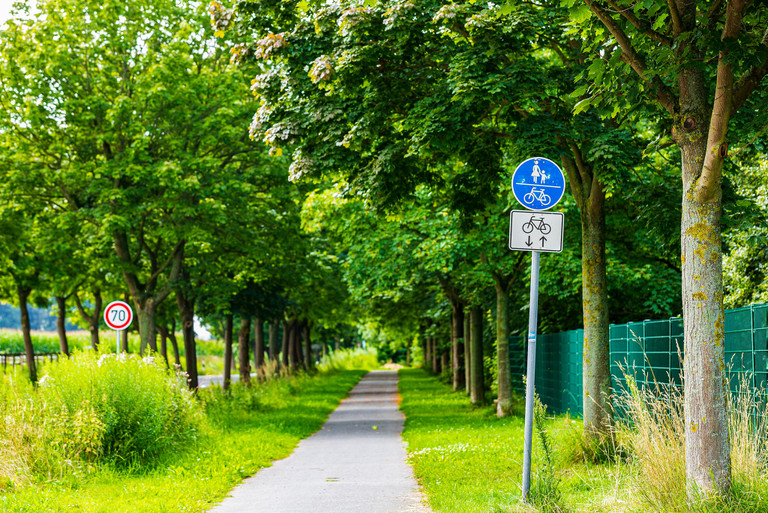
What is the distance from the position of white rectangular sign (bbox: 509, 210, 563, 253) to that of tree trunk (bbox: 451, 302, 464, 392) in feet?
64.7

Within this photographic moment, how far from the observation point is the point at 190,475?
1084 cm

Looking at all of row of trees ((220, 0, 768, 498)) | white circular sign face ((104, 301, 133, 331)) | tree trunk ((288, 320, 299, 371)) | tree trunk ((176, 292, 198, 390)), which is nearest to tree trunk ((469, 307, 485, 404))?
tree trunk ((176, 292, 198, 390))

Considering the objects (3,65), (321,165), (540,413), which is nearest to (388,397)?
(3,65)

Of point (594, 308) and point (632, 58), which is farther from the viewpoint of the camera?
point (594, 308)

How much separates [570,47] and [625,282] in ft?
26.4

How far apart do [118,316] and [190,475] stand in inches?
275

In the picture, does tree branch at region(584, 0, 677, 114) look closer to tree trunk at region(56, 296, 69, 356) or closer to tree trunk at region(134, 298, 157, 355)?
tree trunk at region(134, 298, 157, 355)

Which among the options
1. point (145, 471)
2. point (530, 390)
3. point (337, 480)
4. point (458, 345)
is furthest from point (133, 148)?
point (530, 390)

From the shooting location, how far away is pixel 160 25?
893 inches

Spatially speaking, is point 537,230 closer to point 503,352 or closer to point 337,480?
point 337,480

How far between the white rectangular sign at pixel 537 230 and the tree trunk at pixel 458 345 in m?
19.7

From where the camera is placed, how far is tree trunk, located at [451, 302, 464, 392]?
1128 inches

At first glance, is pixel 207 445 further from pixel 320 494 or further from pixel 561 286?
pixel 561 286

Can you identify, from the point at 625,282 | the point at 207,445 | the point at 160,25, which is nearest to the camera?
the point at 207,445
